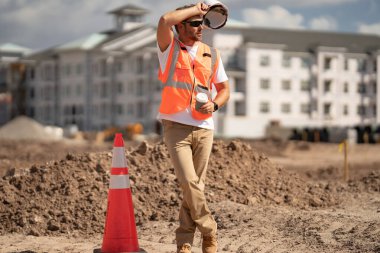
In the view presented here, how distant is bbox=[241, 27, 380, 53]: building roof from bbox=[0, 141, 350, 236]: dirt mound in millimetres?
58828

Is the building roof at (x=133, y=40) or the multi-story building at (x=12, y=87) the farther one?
the multi-story building at (x=12, y=87)

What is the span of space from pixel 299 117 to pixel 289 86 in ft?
9.27

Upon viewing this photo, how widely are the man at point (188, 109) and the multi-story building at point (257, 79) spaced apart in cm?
5828

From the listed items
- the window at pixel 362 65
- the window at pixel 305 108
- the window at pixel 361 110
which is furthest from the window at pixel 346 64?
the window at pixel 305 108

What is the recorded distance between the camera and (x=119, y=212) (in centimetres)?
701

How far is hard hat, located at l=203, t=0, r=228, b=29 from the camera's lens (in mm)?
6650

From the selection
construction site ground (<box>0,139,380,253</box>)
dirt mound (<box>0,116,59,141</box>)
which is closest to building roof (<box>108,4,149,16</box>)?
dirt mound (<box>0,116,59,141</box>)

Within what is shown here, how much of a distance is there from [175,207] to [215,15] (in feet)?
13.5

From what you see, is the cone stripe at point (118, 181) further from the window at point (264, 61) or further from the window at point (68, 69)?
the window at point (68, 69)

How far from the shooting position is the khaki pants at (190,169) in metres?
6.52

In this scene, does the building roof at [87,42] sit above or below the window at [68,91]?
above

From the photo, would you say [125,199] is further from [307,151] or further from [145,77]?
[145,77]

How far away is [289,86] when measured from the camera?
71.7 m

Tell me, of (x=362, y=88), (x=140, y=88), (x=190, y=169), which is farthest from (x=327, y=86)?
(x=190, y=169)
